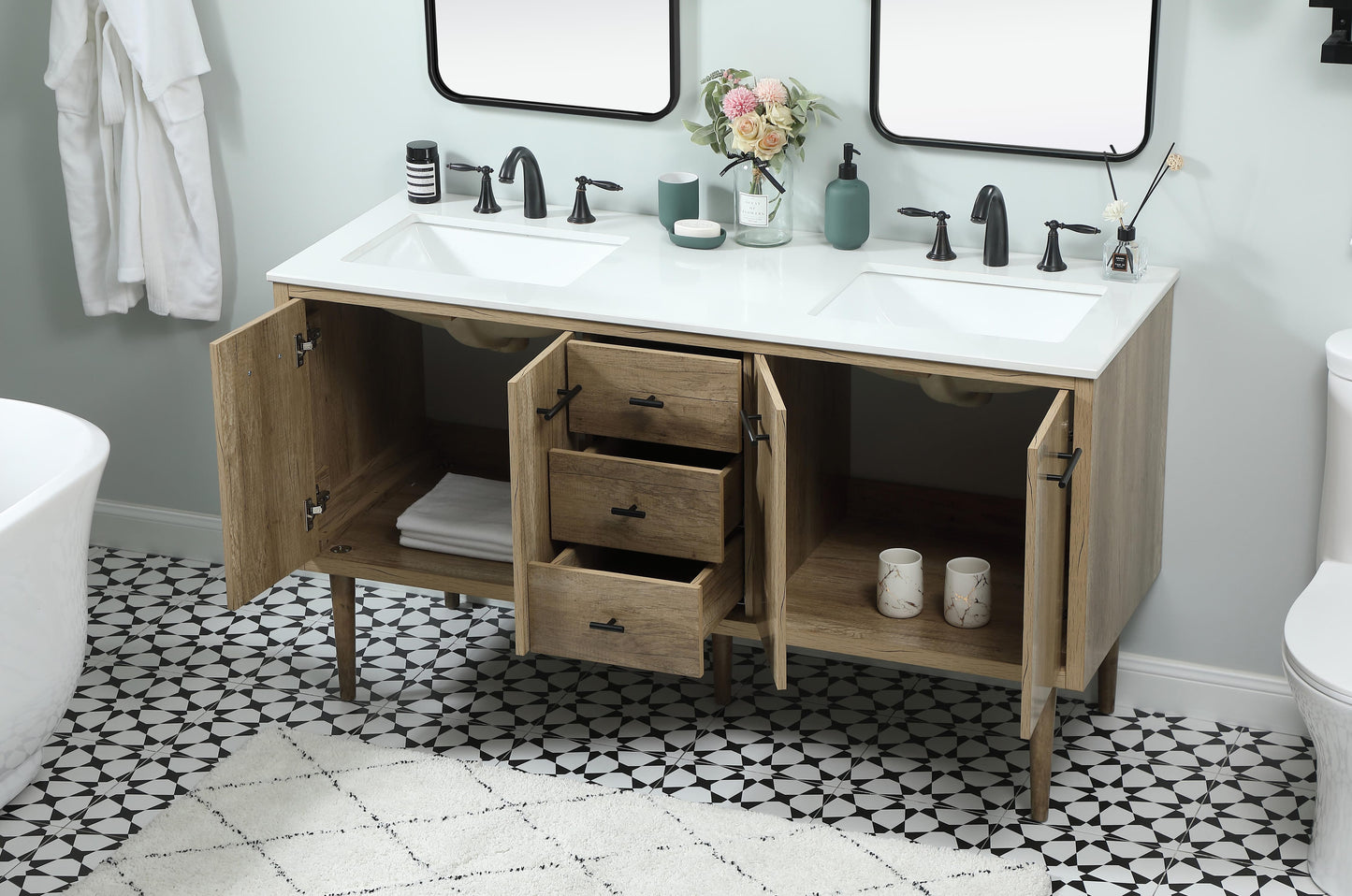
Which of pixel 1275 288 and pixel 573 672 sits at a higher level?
pixel 1275 288

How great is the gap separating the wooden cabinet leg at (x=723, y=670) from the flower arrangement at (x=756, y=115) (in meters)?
0.90

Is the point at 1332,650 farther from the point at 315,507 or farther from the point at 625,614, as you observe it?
the point at 315,507

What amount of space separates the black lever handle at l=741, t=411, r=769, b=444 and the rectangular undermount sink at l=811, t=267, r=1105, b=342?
0.82ft

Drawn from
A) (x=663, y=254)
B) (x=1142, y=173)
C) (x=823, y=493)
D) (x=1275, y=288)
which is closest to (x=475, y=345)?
(x=663, y=254)

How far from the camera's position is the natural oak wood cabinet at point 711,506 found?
97.7 inches

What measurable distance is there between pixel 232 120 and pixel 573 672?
1.36 meters

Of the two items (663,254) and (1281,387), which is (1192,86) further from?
(663,254)

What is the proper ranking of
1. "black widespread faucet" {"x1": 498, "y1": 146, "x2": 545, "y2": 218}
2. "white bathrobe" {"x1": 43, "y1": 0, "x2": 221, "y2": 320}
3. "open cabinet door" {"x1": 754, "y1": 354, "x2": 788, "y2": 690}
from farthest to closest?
1. "white bathrobe" {"x1": 43, "y1": 0, "x2": 221, "y2": 320}
2. "black widespread faucet" {"x1": 498, "y1": 146, "x2": 545, "y2": 218}
3. "open cabinet door" {"x1": 754, "y1": 354, "x2": 788, "y2": 690}

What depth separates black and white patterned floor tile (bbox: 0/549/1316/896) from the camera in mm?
2688

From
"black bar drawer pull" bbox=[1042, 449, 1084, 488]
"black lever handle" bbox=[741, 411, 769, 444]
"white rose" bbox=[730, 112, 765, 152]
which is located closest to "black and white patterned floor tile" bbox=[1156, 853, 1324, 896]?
"black bar drawer pull" bbox=[1042, 449, 1084, 488]

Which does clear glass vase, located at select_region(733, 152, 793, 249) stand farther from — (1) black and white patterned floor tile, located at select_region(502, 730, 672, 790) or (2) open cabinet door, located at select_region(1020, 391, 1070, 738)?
(1) black and white patterned floor tile, located at select_region(502, 730, 672, 790)

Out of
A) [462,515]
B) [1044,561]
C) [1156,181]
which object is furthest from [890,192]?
[462,515]

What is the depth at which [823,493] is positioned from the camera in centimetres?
295

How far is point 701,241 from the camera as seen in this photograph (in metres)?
2.91
